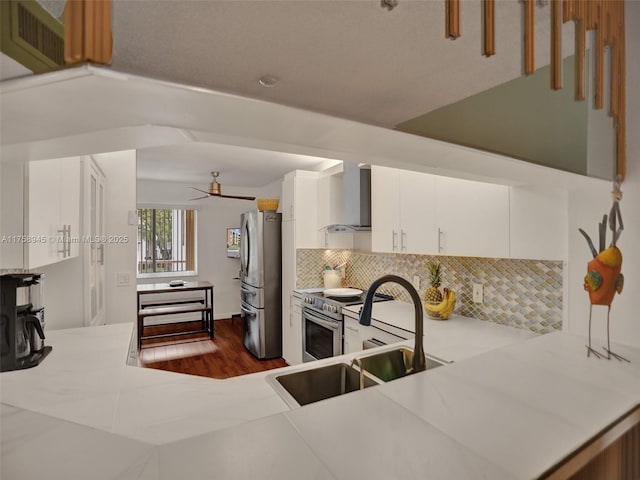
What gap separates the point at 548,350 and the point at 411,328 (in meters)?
0.92

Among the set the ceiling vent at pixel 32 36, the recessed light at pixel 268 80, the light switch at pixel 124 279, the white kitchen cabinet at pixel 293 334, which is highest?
the recessed light at pixel 268 80

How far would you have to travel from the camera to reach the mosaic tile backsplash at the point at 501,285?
192 centimetres

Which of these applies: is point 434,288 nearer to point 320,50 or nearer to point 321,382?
point 321,382

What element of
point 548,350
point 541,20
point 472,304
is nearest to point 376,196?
point 472,304

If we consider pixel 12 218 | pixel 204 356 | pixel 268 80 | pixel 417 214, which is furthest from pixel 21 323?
pixel 204 356

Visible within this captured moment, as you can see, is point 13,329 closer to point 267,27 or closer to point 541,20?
point 267,27

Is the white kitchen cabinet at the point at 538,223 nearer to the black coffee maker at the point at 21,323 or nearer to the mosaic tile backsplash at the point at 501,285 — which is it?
the mosaic tile backsplash at the point at 501,285

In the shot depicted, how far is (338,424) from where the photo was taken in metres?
0.69

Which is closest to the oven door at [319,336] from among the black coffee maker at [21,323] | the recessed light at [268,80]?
the black coffee maker at [21,323]

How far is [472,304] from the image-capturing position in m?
2.39

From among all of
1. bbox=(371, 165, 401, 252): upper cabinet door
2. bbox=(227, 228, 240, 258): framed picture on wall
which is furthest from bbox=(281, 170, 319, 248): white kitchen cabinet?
bbox=(227, 228, 240, 258): framed picture on wall

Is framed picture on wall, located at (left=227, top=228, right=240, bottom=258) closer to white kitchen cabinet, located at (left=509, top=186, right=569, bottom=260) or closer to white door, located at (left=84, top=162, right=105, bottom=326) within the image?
white door, located at (left=84, top=162, right=105, bottom=326)

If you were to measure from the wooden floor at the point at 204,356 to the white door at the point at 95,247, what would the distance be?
1533 mm

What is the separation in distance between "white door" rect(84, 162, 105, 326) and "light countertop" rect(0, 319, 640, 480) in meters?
1.00
